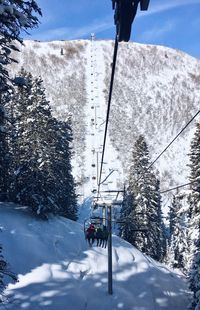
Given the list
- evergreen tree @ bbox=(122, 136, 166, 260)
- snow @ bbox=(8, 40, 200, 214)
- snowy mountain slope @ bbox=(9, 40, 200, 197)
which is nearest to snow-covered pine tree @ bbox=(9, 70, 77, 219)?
evergreen tree @ bbox=(122, 136, 166, 260)

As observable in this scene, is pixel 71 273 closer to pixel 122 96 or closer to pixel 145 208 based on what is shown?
pixel 145 208

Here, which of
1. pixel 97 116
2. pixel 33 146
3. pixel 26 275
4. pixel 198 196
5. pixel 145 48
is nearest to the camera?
pixel 26 275

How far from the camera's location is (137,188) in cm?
4575

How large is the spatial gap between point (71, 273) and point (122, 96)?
127361mm

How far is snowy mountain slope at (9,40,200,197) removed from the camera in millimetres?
126375

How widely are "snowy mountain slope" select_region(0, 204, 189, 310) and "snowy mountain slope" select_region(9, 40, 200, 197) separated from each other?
6643 cm

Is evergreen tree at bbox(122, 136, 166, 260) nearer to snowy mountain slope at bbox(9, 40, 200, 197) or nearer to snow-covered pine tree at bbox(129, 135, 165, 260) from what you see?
snow-covered pine tree at bbox(129, 135, 165, 260)

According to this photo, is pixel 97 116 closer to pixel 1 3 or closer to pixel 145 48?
pixel 145 48

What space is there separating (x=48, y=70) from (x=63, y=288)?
5549 inches

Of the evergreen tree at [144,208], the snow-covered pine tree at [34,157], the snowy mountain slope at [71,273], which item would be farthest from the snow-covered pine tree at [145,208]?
the snow-covered pine tree at [34,157]

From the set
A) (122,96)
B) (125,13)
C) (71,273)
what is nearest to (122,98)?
(122,96)

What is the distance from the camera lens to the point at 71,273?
3077 cm

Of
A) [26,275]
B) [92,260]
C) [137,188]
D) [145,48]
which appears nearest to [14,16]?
[26,275]

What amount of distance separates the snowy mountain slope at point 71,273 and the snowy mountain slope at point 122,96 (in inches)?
2615
